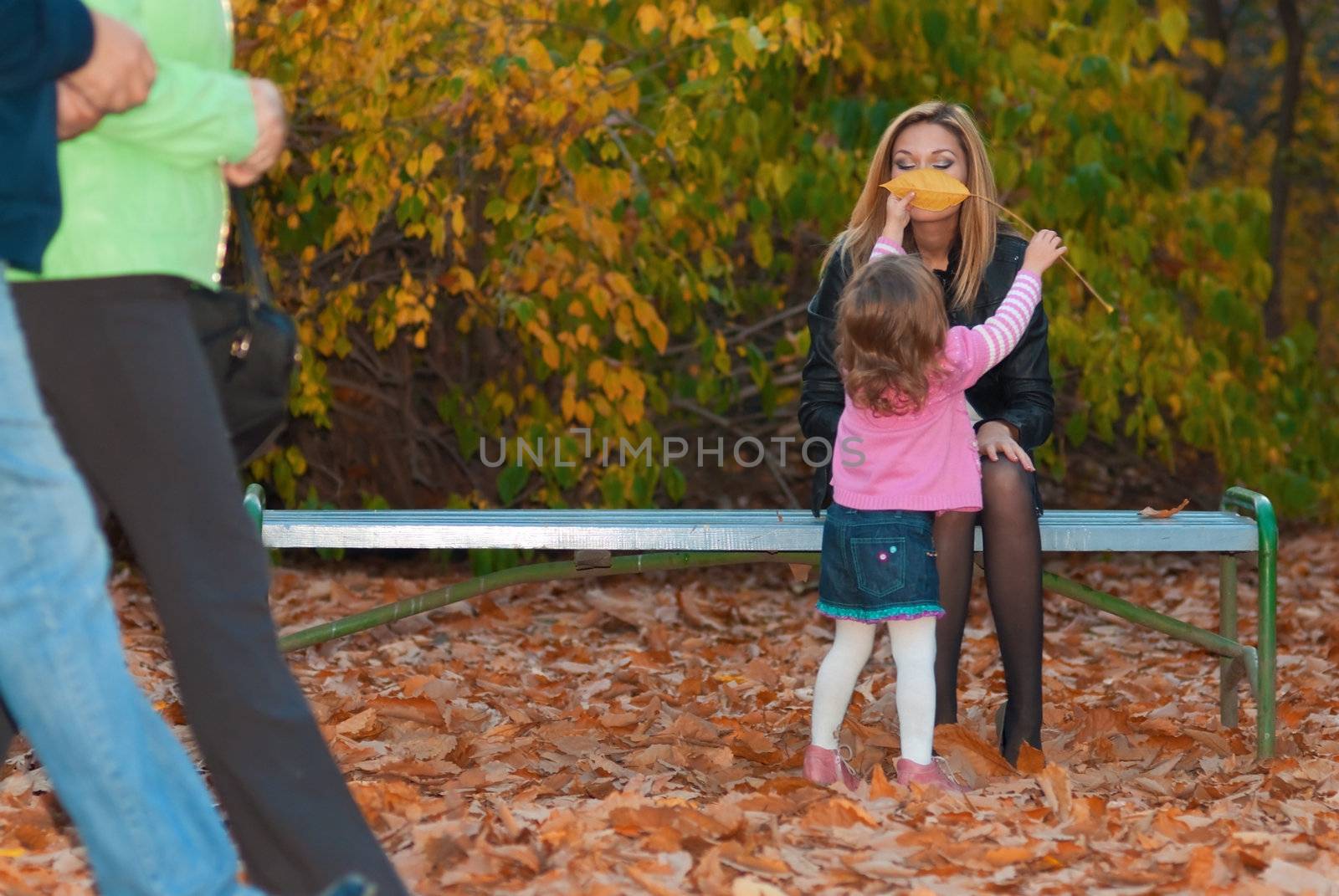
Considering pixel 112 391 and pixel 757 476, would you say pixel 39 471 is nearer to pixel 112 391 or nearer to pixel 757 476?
pixel 112 391

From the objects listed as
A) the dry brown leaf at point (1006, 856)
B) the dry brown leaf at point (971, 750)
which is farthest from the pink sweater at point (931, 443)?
the dry brown leaf at point (1006, 856)

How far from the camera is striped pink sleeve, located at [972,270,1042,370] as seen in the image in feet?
10.6

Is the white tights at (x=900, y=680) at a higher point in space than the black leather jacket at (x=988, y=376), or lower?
lower

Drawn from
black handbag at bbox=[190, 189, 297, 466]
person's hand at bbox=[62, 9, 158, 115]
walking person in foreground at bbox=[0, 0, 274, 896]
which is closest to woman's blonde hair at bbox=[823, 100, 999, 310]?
black handbag at bbox=[190, 189, 297, 466]

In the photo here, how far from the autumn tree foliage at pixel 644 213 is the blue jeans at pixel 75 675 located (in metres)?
3.31

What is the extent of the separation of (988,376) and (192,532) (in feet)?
7.34

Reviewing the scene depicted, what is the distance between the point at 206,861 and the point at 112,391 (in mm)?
544

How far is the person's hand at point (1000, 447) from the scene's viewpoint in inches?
137

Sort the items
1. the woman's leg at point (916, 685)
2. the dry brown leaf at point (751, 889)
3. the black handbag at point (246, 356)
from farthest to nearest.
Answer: the woman's leg at point (916, 685)
the dry brown leaf at point (751, 889)
the black handbag at point (246, 356)

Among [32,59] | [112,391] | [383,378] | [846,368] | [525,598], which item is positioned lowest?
[525,598]

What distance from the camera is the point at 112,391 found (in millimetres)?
1923

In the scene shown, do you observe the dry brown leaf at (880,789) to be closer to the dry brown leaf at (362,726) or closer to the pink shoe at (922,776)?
the pink shoe at (922,776)

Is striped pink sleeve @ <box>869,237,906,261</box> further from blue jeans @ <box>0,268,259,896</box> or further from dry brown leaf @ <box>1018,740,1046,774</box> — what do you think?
blue jeans @ <box>0,268,259,896</box>

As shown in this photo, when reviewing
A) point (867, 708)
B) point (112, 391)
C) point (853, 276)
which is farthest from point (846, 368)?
point (112, 391)
